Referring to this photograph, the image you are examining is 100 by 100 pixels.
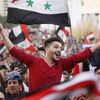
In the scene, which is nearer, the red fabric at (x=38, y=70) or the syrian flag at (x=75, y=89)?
the syrian flag at (x=75, y=89)

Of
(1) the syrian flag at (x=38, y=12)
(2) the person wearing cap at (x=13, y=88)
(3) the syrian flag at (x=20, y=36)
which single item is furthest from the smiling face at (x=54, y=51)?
(3) the syrian flag at (x=20, y=36)

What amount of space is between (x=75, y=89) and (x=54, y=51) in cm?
236

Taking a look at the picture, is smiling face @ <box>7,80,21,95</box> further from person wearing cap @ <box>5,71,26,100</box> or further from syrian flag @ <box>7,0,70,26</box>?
syrian flag @ <box>7,0,70,26</box>

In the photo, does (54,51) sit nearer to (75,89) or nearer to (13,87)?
(13,87)

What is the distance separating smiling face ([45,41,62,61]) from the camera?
5.39m

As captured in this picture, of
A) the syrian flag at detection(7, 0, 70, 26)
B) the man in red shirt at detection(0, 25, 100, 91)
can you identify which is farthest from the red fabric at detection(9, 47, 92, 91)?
the syrian flag at detection(7, 0, 70, 26)

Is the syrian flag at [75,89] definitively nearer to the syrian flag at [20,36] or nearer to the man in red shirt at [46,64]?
the man in red shirt at [46,64]

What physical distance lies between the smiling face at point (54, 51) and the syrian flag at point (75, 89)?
224 cm

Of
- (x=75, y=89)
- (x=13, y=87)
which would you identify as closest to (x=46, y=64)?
(x=13, y=87)

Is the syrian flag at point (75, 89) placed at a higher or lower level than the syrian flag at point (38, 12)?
lower

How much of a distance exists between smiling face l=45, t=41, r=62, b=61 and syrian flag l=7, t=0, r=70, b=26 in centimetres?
162

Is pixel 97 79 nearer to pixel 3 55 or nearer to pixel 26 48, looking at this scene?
pixel 26 48

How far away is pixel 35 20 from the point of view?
7172 millimetres

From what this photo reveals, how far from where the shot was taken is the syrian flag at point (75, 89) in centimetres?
302
